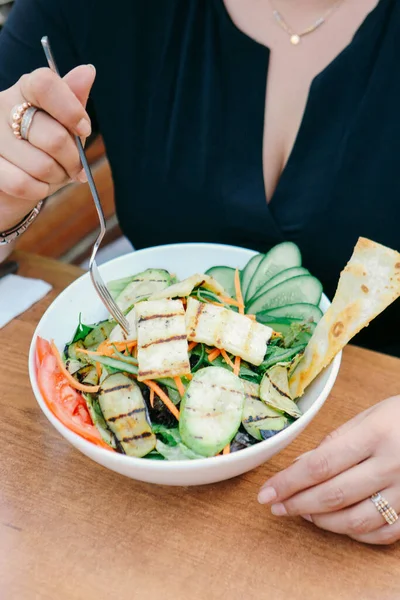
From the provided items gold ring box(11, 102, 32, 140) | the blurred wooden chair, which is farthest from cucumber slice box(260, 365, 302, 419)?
the blurred wooden chair

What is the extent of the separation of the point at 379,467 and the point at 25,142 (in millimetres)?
786

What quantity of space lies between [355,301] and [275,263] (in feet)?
0.86

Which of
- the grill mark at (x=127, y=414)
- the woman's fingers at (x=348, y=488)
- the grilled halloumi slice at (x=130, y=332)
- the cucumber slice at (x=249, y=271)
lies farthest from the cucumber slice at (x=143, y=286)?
the woman's fingers at (x=348, y=488)

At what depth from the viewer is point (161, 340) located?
874mm

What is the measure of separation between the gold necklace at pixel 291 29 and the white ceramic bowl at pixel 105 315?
53cm

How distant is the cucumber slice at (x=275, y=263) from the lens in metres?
1.09

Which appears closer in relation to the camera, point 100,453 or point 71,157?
point 100,453

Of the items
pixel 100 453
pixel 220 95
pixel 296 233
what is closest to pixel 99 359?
pixel 100 453

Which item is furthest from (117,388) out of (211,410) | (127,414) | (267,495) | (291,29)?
(291,29)

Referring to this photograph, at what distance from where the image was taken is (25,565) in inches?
30.7

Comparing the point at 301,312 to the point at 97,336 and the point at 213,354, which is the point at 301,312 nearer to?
the point at 213,354

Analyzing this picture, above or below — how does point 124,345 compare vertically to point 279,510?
above

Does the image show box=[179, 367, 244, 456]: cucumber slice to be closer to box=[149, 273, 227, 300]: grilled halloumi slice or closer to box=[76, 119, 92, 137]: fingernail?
box=[149, 273, 227, 300]: grilled halloumi slice

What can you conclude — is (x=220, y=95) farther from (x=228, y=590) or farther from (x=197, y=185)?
(x=228, y=590)
